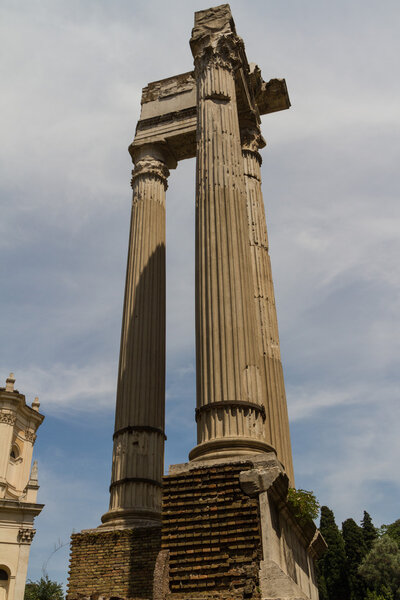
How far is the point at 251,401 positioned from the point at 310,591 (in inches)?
158

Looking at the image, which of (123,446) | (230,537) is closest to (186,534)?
(230,537)

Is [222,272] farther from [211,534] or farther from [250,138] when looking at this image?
[250,138]

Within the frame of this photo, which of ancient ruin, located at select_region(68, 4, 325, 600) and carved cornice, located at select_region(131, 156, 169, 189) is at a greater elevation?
carved cornice, located at select_region(131, 156, 169, 189)

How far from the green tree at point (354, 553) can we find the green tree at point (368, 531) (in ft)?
4.21

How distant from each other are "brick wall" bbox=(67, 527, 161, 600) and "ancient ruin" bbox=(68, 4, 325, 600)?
23 millimetres

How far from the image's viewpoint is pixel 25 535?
38.0 metres

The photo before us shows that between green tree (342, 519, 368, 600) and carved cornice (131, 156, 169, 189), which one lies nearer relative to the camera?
carved cornice (131, 156, 169, 189)

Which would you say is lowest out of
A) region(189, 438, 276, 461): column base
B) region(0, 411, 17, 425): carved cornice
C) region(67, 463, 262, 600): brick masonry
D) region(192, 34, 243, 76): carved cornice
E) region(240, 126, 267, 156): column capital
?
region(67, 463, 262, 600): brick masonry

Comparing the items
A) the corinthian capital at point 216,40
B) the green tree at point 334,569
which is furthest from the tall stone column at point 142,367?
the green tree at point 334,569

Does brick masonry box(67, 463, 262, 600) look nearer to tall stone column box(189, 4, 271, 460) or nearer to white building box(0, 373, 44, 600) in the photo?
tall stone column box(189, 4, 271, 460)

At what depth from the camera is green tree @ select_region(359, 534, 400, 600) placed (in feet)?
156

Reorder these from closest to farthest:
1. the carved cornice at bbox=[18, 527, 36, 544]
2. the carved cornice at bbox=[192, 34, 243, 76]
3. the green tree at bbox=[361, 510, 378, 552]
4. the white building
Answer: the carved cornice at bbox=[192, 34, 243, 76] → the white building → the carved cornice at bbox=[18, 527, 36, 544] → the green tree at bbox=[361, 510, 378, 552]

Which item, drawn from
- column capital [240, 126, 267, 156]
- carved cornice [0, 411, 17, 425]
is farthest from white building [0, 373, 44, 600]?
column capital [240, 126, 267, 156]

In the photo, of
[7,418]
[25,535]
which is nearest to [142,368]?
[25,535]
